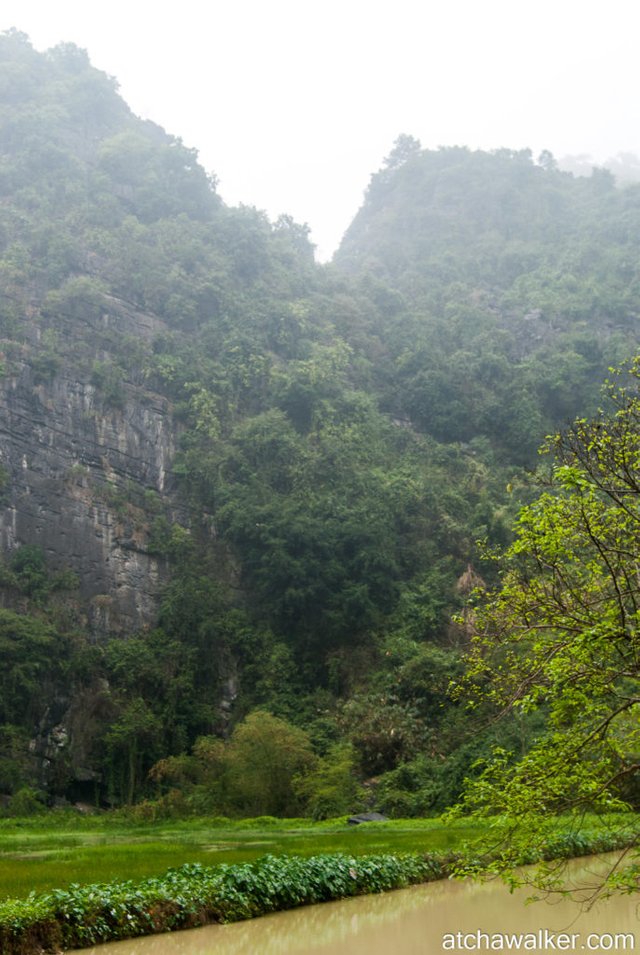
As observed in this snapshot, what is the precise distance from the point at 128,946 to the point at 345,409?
123 ft

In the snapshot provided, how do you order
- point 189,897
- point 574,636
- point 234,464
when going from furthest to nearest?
1. point 234,464
2. point 189,897
3. point 574,636

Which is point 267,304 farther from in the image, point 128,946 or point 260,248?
point 128,946

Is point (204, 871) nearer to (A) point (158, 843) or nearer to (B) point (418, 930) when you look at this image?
(B) point (418, 930)

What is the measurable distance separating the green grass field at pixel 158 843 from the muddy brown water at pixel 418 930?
6.04 ft

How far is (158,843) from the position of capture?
1569cm

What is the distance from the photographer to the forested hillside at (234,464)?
93.1 feet

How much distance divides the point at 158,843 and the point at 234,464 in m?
24.9

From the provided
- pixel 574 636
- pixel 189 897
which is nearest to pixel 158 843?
pixel 189 897

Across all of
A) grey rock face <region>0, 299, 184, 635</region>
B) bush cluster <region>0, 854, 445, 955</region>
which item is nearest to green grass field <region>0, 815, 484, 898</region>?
bush cluster <region>0, 854, 445, 955</region>

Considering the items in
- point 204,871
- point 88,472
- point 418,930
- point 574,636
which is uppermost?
point 88,472

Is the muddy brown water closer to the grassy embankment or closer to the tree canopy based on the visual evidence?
the grassy embankment

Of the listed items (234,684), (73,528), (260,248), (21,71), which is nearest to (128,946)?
(234,684)

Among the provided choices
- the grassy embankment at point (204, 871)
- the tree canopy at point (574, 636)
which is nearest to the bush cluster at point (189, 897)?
the grassy embankment at point (204, 871)

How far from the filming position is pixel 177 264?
157 ft
